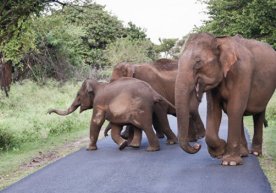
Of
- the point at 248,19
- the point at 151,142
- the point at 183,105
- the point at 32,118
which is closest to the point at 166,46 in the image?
the point at 248,19

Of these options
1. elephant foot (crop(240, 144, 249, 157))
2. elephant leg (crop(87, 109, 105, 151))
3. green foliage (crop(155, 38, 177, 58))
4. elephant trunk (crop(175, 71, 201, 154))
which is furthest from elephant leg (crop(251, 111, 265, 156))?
green foliage (crop(155, 38, 177, 58))

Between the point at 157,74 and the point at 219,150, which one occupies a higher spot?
the point at 157,74

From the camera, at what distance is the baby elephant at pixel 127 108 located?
32.2 ft

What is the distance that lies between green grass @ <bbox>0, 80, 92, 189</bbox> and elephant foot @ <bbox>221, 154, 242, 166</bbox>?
324 centimetres

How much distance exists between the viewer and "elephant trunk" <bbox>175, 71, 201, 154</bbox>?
7.14 m

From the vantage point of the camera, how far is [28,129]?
13.8 metres

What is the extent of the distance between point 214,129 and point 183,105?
3.54ft

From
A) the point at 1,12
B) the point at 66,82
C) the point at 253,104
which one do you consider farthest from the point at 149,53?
the point at 253,104

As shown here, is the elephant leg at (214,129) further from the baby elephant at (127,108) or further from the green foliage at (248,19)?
the green foliage at (248,19)

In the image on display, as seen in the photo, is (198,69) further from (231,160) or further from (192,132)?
(192,132)

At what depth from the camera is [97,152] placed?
→ 32.2ft

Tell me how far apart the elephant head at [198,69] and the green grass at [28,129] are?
2.81 m

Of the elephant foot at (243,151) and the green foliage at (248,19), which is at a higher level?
the green foliage at (248,19)

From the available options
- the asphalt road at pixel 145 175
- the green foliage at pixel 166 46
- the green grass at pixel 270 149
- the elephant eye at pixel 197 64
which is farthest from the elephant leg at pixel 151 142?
the green foliage at pixel 166 46
